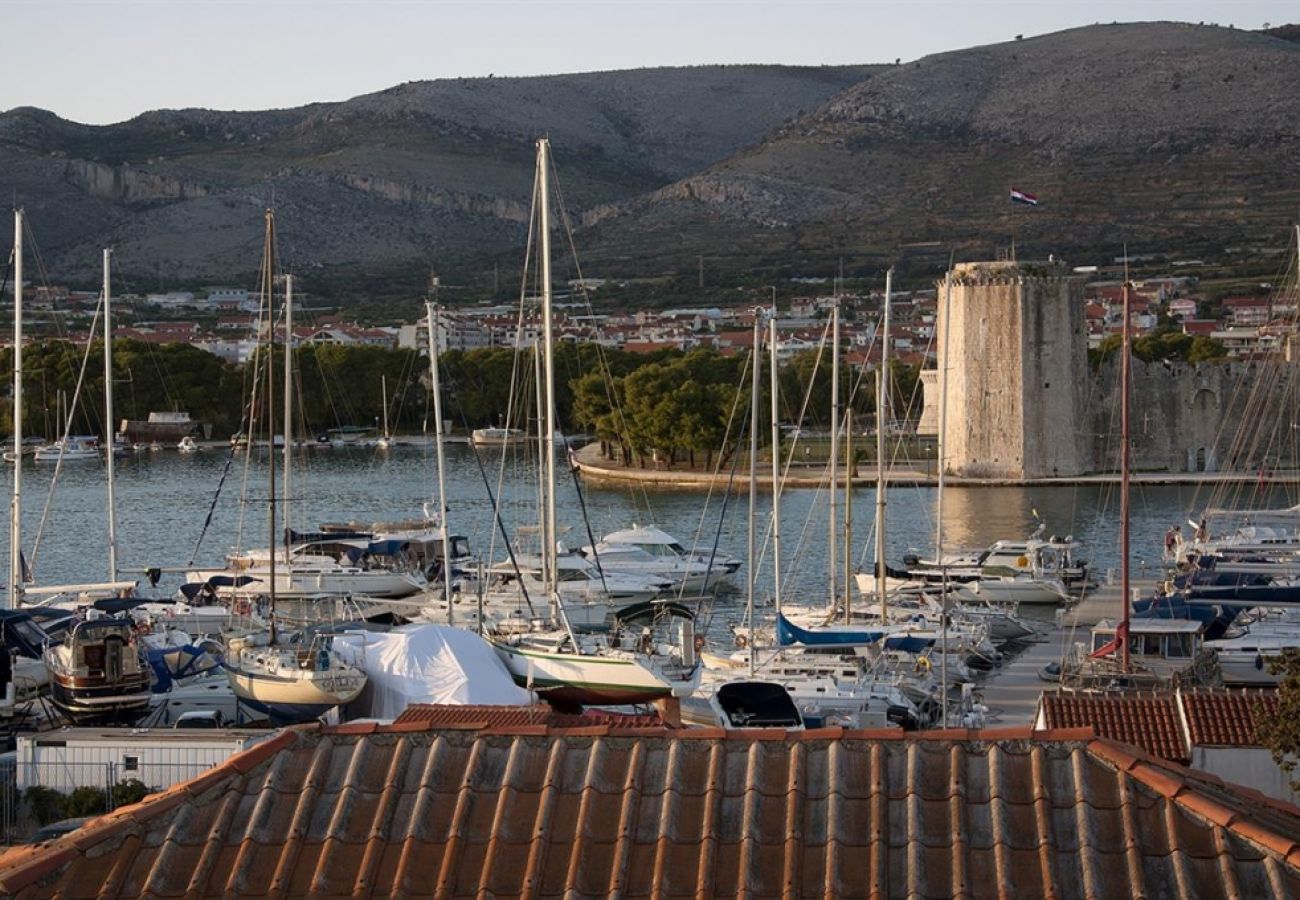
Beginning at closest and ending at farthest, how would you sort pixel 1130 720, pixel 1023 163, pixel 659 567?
pixel 1130 720 → pixel 659 567 → pixel 1023 163

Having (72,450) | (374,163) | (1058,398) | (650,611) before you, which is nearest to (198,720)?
(650,611)

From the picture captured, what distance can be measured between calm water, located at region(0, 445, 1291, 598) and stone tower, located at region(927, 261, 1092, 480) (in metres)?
0.94

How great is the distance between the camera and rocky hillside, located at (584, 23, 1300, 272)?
93562 millimetres

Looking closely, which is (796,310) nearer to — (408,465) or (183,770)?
(408,465)

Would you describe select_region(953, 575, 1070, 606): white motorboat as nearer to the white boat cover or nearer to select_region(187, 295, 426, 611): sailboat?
select_region(187, 295, 426, 611): sailboat

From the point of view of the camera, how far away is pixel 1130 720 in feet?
36.7

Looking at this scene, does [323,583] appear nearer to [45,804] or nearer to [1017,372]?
[45,804]

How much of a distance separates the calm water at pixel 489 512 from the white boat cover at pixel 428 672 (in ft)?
32.3

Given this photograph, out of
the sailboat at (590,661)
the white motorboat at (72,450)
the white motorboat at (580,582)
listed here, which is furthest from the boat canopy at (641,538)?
the white motorboat at (72,450)

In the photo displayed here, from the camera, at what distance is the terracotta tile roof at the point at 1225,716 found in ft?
35.1

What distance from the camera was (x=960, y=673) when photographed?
18.5 m

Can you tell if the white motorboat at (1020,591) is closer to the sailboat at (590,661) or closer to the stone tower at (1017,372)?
the sailboat at (590,661)

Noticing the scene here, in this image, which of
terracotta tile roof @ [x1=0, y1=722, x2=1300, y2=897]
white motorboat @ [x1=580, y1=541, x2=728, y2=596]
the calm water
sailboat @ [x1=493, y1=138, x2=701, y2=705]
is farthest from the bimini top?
terracotta tile roof @ [x1=0, y1=722, x2=1300, y2=897]

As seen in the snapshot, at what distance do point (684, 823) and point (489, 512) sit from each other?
33.7 m
